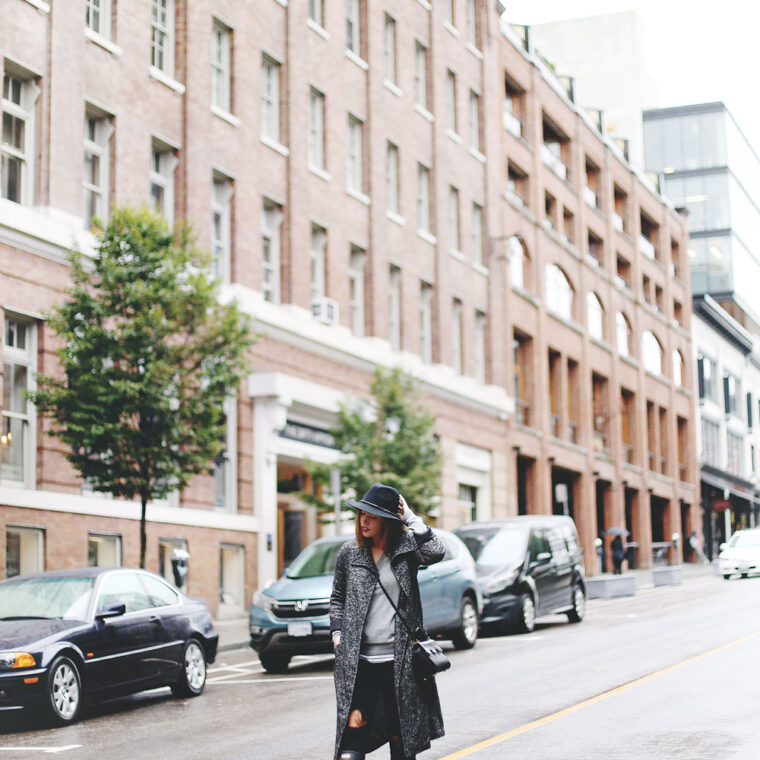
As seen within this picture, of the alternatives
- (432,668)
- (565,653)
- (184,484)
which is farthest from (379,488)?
(184,484)

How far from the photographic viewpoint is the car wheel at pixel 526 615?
22175mm

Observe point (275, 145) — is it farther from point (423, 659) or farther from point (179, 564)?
point (423, 659)

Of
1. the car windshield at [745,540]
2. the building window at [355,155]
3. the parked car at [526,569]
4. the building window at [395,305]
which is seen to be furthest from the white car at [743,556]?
the parked car at [526,569]

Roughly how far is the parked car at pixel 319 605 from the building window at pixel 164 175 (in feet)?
33.8

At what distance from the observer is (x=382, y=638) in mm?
7328

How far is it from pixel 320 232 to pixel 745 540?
15.5 meters

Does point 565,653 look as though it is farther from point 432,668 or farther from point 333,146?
point 333,146

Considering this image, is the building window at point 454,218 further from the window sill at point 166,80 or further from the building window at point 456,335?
the window sill at point 166,80

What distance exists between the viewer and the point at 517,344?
4678 centimetres

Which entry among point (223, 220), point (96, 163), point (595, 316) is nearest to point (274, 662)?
point (96, 163)

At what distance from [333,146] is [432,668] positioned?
89.6 feet

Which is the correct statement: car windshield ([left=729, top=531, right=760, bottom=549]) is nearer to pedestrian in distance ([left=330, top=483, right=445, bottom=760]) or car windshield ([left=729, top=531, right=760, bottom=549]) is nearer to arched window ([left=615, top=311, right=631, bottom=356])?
arched window ([left=615, top=311, right=631, bottom=356])

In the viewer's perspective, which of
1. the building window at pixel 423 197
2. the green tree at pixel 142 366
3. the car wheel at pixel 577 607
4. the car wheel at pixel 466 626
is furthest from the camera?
the building window at pixel 423 197

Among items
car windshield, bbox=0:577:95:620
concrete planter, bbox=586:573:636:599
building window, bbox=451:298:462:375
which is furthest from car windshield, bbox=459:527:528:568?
building window, bbox=451:298:462:375
